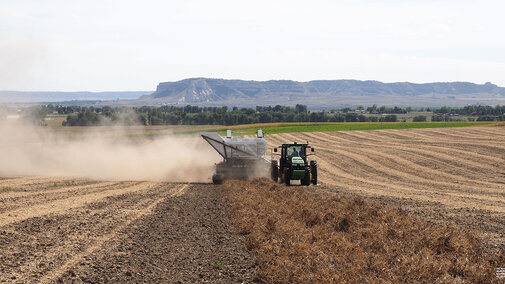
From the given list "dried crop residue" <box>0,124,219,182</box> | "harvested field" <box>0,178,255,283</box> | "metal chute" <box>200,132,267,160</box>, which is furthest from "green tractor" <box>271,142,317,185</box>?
"dried crop residue" <box>0,124,219,182</box>

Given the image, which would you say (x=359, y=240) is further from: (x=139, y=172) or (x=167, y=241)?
(x=139, y=172)

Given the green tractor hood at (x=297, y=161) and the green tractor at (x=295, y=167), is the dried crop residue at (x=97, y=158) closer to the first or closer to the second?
the green tractor at (x=295, y=167)

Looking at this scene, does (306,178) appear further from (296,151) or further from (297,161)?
(296,151)

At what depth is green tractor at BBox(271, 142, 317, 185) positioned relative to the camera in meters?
26.8

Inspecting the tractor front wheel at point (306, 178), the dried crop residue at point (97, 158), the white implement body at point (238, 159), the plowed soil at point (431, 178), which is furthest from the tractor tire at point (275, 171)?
the dried crop residue at point (97, 158)

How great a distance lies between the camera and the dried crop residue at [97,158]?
35.7 meters

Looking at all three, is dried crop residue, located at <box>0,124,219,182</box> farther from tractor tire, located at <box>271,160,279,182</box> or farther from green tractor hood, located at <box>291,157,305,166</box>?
green tractor hood, located at <box>291,157,305,166</box>

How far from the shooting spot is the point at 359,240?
13.3 m

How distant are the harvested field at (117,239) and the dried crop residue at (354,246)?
0.88m

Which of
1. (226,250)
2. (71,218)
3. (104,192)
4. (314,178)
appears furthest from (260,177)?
(226,250)

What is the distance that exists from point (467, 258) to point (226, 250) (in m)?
6.09

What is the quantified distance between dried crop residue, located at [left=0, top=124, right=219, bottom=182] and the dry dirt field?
4640 mm

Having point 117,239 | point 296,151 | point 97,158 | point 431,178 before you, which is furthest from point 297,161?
point 97,158

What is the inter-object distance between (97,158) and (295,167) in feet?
68.9
